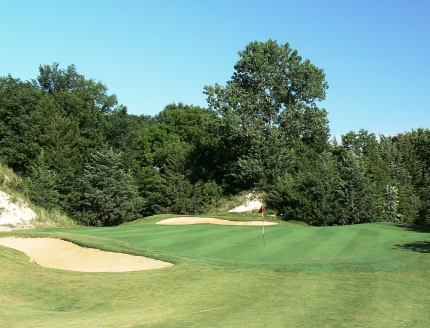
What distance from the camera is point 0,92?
5316cm

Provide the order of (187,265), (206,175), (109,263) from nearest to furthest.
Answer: (187,265) < (109,263) < (206,175)

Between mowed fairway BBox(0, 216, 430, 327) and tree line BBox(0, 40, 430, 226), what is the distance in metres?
17.4

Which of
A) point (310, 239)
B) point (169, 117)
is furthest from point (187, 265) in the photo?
point (169, 117)

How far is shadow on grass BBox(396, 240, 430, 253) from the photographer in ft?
58.6

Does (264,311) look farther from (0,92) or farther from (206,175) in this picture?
(0,92)

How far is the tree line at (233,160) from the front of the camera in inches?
1499

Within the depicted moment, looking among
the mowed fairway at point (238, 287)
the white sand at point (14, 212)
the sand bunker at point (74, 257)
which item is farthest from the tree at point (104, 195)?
the mowed fairway at point (238, 287)

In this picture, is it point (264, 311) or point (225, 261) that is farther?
point (225, 261)

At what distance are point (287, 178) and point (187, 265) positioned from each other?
2698cm

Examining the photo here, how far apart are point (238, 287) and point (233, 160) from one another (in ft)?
130

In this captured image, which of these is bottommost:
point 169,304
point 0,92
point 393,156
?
point 169,304

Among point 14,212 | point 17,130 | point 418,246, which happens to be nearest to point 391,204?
point 418,246

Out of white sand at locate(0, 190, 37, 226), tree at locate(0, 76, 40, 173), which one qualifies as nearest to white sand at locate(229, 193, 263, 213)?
white sand at locate(0, 190, 37, 226)

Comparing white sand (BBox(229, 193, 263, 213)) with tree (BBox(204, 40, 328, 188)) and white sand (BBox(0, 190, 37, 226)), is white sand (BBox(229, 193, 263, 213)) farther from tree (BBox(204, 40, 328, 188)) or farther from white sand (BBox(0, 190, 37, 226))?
white sand (BBox(0, 190, 37, 226))
